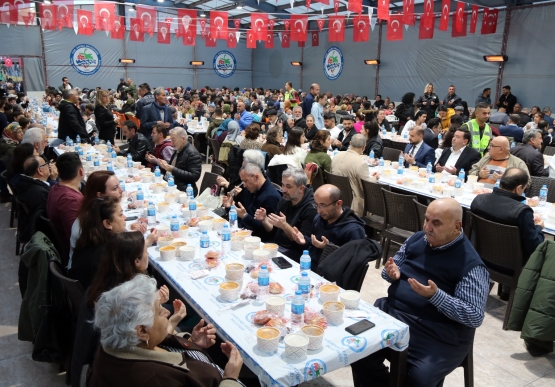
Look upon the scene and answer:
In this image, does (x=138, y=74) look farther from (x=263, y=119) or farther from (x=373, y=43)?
(x=263, y=119)

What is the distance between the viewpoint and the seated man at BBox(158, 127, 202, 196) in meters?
5.73

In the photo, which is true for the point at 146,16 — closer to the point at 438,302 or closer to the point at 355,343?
the point at 438,302

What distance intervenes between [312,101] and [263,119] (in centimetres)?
166

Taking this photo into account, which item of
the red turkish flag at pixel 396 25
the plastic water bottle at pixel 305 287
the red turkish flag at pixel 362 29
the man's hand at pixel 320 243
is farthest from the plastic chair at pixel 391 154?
the plastic water bottle at pixel 305 287

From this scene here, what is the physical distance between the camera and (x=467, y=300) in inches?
99.5

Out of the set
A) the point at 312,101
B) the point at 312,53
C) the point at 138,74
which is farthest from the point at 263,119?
the point at 138,74

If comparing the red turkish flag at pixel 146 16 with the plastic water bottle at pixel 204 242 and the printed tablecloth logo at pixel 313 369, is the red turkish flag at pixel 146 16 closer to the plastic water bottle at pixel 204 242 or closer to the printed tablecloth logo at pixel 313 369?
the plastic water bottle at pixel 204 242

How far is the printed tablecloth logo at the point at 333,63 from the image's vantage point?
20.9m

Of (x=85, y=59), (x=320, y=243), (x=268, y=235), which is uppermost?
(x=85, y=59)

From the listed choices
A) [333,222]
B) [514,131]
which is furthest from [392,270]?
[514,131]

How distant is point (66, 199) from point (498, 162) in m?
4.85

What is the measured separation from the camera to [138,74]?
77.9 feet

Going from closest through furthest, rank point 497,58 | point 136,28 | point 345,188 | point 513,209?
1. point 513,209
2. point 345,188
3. point 136,28
4. point 497,58

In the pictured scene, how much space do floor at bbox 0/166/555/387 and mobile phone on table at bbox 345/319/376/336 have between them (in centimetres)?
98
